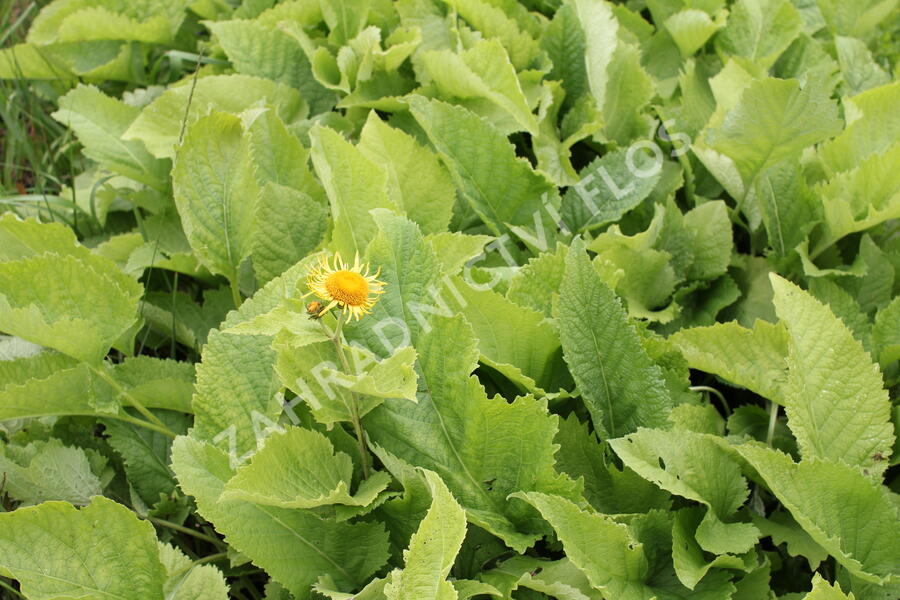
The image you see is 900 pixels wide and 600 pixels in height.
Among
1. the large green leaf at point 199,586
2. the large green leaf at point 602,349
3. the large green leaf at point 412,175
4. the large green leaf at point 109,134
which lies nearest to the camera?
the large green leaf at point 199,586

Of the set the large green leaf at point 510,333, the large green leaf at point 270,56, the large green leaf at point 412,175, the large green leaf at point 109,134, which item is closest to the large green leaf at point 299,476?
the large green leaf at point 510,333

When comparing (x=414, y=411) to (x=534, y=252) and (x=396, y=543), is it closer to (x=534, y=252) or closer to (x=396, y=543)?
(x=396, y=543)

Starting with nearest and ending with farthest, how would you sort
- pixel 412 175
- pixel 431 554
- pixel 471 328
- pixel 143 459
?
pixel 431 554
pixel 471 328
pixel 143 459
pixel 412 175

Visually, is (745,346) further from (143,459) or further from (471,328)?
(143,459)

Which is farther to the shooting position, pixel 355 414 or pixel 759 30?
pixel 759 30

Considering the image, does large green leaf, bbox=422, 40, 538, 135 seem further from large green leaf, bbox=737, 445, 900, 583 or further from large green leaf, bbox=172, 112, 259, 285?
large green leaf, bbox=737, 445, 900, 583

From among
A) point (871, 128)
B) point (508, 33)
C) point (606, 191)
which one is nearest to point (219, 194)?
point (606, 191)

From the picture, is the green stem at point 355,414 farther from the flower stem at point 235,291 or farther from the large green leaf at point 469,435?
the flower stem at point 235,291
